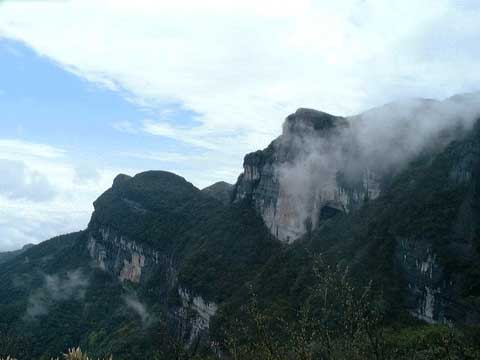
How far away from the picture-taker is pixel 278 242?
8612 centimetres

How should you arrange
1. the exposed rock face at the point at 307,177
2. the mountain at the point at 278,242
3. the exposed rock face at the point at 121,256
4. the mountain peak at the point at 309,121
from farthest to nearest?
1. the exposed rock face at the point at 121,256
2. the mountain peak at the point at 309,121
3. the exposed rock face at the point at 307,177
4. the mountain at the point at 278,242

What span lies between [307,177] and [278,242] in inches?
456

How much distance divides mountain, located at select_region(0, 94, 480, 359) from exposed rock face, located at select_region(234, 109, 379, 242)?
0.19 m

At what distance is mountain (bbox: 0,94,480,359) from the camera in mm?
51688

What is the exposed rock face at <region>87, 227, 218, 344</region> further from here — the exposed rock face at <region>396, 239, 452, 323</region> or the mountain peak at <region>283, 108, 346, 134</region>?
the exposed rock face at <region>396, 239, 452, 323</region>

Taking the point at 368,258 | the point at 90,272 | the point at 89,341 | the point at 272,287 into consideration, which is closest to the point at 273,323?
the point at 368,258

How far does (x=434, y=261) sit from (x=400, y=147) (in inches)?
1005

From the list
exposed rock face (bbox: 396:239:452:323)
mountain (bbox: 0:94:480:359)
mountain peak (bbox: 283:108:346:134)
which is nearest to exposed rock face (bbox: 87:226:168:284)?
mountain (bbox: 0:94:480:359)

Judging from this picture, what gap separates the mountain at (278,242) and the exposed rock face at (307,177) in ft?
0.62

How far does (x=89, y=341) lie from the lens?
10156 centimetres

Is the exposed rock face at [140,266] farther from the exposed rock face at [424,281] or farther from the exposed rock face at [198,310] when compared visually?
the exposed rock face at [424,281]

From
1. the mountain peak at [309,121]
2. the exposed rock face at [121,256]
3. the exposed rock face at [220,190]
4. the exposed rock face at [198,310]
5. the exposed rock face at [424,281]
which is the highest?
the mountain peak at [309,121]

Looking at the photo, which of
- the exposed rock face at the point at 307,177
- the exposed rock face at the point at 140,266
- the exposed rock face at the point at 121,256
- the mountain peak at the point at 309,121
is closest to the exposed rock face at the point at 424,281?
the exposed rock face at the point at 307,177

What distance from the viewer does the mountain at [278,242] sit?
5169cm
